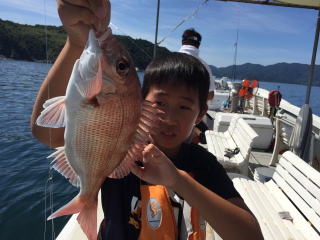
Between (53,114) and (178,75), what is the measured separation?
86cm

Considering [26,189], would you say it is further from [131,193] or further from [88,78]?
[88,78]

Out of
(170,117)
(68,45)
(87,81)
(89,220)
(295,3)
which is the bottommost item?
(89,220)

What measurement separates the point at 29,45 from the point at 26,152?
6684mm

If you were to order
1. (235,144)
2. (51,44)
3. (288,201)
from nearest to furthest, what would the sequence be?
(288,201)
(51,44)
(235,144)

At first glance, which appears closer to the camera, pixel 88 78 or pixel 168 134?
pixel 88 78

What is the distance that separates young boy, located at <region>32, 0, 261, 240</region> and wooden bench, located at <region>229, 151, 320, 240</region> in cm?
140

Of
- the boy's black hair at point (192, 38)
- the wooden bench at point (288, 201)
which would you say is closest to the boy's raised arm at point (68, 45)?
the wooden bench at point (288, 201)

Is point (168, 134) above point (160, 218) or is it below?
above

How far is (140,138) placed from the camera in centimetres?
125

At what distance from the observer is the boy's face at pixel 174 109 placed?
158 cm

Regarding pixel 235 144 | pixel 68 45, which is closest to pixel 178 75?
pixel 68 45

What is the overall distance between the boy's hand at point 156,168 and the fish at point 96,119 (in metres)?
0.06

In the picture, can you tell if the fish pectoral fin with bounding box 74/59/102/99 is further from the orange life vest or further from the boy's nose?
the orange life vest

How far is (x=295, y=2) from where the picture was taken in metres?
4.71
